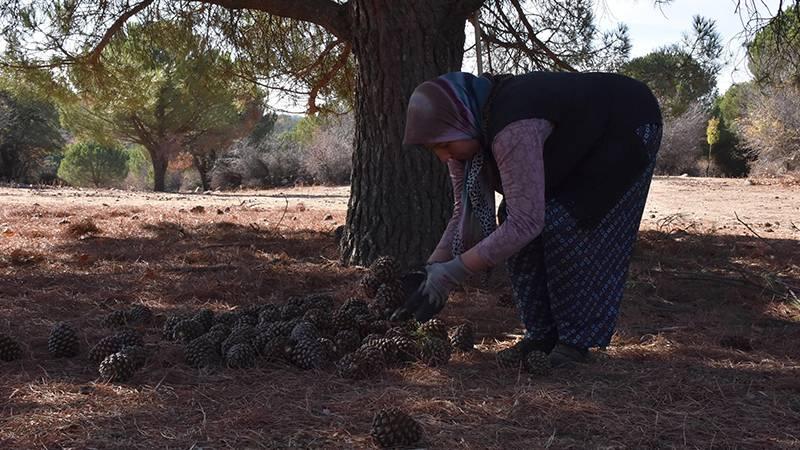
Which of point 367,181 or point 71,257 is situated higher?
point 367,181

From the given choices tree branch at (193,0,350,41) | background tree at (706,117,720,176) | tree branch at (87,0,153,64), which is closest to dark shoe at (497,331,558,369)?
tree branch at (193,0,350,41)

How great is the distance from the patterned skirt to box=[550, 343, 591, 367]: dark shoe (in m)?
0.04

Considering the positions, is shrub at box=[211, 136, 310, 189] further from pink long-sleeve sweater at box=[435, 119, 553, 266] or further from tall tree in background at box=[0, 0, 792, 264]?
pink long-sleeve sweater at box=[435, 119, 553, 266]

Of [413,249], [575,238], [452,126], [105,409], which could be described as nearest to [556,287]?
[575,238]

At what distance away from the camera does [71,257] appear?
580 cm

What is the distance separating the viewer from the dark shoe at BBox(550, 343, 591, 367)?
3043mm

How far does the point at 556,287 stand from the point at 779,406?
0.88 metres

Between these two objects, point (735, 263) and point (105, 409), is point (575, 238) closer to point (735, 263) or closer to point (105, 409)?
point (105, 409)

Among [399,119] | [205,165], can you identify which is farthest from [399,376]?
[205,165]

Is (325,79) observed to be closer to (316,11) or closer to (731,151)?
(316,11)

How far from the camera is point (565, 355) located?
3068mm

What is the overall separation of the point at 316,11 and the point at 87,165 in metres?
33.8

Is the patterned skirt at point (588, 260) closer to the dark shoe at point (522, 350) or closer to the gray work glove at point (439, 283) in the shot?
the dark shoe at point (522, 350)

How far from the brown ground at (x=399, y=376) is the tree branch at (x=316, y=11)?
1660mm
